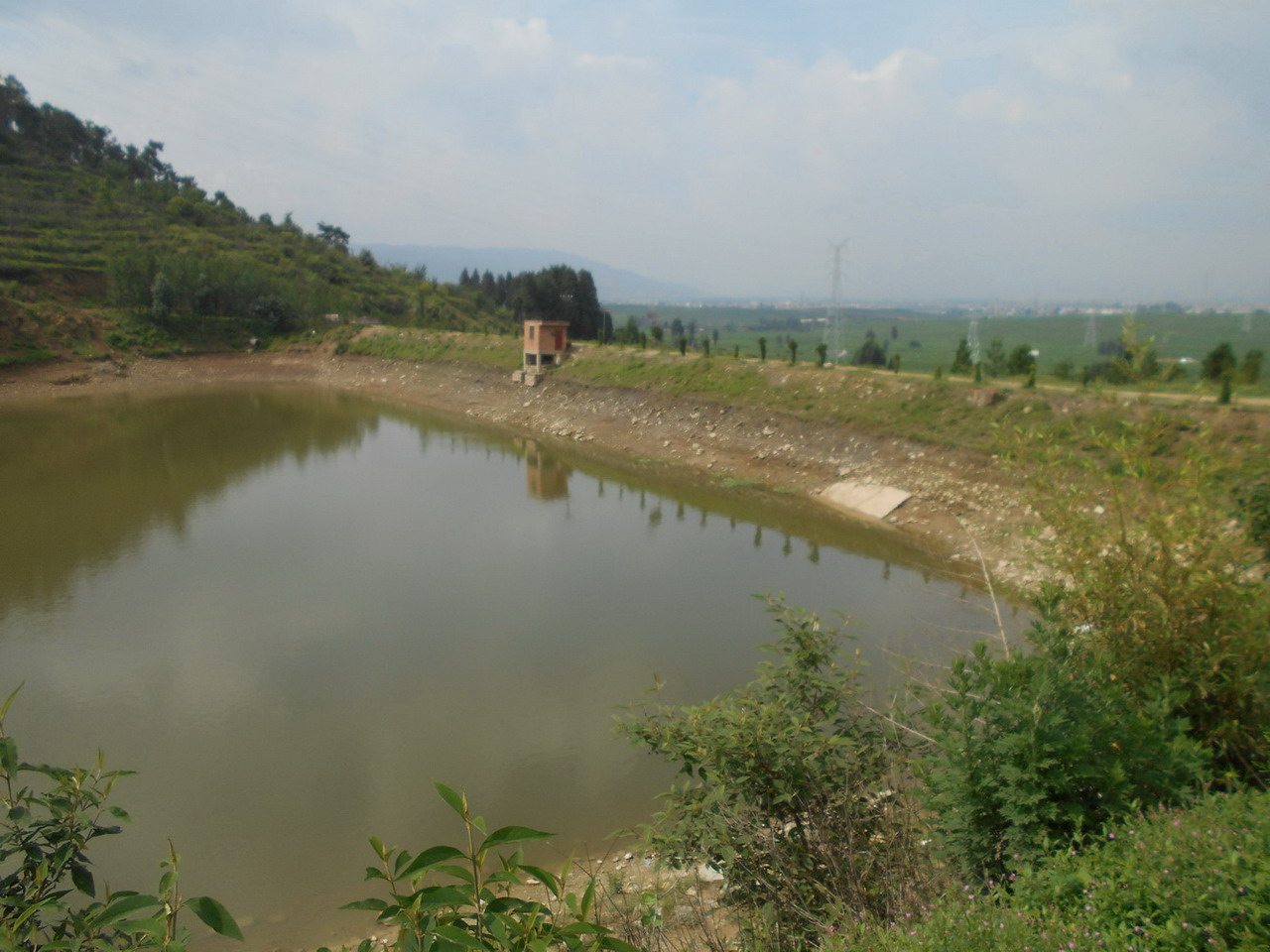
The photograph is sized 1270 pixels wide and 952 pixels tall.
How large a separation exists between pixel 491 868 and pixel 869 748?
10.0ft

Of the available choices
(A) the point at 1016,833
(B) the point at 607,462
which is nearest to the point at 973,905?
(A) the point at 1016,833

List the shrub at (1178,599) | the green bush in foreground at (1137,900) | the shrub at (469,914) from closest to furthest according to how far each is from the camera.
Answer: the shrub at (469,914) < the green bush in foreground at (1137,900) < the shrub at (1178,599)

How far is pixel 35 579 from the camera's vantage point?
10.1m

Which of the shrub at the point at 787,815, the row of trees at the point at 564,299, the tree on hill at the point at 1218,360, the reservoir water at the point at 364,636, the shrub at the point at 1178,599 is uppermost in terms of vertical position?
the row of trees at the point at 564,299

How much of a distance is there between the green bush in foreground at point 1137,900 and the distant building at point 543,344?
24.9 metres

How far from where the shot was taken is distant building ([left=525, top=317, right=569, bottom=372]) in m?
26.7

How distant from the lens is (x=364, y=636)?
858 centimetres

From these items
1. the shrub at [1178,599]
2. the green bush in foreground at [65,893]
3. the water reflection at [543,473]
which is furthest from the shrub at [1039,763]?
the water reflection at [543,473]

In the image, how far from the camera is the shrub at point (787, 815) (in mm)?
3199

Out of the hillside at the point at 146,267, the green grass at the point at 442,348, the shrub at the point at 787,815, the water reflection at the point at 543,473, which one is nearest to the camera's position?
the shrub at the point at 787,815

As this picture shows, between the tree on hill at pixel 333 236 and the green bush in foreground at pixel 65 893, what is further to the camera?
the tree on hill at pixel 333 236

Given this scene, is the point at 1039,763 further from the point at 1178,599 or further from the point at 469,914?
the point at 469,914

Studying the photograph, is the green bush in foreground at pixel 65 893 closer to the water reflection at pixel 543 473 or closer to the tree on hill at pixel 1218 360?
the water reflection at pixel 543 473

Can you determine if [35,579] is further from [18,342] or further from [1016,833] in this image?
[18,342]
